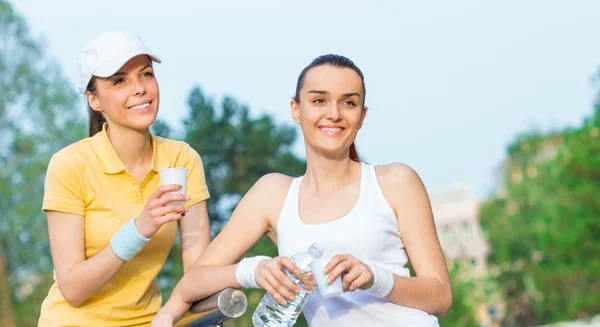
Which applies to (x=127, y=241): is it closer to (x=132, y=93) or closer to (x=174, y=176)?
(x=174, y=176)

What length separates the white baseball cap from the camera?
11.5ft

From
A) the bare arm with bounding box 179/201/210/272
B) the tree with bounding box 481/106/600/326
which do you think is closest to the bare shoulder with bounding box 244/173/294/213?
the bare arm with bounding box 179/201/210/272

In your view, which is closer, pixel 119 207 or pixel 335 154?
pixel 335 154

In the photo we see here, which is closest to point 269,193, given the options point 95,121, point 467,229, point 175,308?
point 175,308

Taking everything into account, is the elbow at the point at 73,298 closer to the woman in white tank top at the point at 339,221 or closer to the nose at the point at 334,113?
the woman in white tank top at the point at 339,221

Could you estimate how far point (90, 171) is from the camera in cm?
366

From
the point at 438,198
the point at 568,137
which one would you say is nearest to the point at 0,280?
the point at 568,137

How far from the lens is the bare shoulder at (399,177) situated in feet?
10.7

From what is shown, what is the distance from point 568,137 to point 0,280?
1804cm

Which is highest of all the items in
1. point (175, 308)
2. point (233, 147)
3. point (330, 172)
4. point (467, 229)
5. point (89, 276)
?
point (330, 172)

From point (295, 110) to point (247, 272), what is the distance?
0.70 m

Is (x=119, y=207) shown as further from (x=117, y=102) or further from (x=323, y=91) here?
(x=323, y=91)

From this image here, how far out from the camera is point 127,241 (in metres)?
3.29

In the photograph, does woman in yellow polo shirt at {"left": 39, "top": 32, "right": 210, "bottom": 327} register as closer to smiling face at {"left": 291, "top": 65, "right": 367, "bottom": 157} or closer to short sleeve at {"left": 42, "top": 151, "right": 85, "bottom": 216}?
short sleeve at {"left": 42, "top": 151, "right": 85, "bottom": 216}
